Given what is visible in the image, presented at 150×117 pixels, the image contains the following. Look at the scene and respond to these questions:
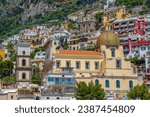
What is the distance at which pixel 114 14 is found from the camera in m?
117

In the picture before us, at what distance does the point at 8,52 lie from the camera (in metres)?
106

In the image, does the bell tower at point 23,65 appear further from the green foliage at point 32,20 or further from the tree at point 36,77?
the green foliage at point 32,20

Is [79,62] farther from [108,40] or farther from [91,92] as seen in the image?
[91,92]

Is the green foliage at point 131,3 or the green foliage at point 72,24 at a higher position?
the green foliage at point 131,3

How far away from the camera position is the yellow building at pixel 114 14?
377 ft

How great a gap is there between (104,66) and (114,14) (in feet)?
208

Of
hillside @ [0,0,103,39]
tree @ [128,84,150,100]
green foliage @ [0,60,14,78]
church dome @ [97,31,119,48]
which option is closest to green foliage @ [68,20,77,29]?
hillside @ [0,0,103,39]

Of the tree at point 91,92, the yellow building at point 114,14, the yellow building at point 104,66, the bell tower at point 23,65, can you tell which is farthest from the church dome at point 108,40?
the yellow building at point 114,14

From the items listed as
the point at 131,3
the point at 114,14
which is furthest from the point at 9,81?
the point at 131,3

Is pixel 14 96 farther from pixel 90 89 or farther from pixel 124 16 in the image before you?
pixel 124 16

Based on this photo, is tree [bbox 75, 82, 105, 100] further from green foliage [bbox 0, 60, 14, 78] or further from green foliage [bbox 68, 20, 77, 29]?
green foliage [bbox 68, 20, 77, 29]

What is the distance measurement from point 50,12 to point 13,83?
289 ft

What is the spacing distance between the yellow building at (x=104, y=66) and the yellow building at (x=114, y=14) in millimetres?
57629

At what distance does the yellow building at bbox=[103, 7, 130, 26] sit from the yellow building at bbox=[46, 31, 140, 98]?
5763cm
